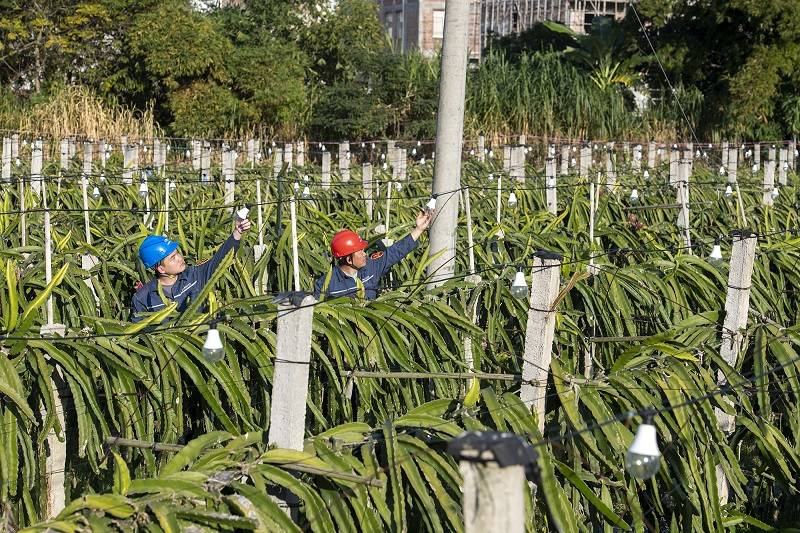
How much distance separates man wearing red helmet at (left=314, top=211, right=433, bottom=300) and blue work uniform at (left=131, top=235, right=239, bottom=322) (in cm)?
49

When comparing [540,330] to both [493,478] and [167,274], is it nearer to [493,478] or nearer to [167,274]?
[493,478]

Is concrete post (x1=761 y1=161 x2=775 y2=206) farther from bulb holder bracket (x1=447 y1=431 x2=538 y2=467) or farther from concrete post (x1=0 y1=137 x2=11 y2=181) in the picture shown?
bulb holder bracket (x1=447 y1=431 x2=538 y2=467)

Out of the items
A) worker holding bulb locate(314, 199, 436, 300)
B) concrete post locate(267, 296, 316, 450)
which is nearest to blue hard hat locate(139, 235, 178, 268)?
worker holding bulb locate(314, 199, 436, 300)

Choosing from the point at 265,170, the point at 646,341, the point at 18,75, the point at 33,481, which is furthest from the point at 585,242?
the point at 18,75

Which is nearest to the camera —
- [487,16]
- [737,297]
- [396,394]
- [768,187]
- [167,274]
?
[396,394]

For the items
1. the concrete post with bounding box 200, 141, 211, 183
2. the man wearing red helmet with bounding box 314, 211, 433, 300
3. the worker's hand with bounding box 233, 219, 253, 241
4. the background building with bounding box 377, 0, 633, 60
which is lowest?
the man wearing red helmet with bounding box 314, 211, 433, 300

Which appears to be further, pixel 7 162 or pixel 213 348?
pixel 7 162

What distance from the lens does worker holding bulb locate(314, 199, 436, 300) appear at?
18.2ft

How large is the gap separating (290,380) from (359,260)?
220cm

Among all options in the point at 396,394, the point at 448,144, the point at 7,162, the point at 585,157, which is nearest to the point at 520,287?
the point at 396,394

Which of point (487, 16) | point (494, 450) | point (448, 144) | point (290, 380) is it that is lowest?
point (290, 380)

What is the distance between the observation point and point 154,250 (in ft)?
17.1

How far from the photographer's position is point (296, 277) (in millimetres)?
6094

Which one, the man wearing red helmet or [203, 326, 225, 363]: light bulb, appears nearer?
[203, 326, 225, 363]: light bulb
